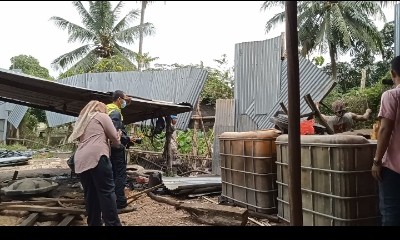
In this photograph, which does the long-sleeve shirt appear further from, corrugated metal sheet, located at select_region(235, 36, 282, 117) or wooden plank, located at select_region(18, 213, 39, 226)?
corrugated metal sheet, located at select_region(235, 36, 282, 117)

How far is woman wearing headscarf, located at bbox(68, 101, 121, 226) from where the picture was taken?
3373 mm

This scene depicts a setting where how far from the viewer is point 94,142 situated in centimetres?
342

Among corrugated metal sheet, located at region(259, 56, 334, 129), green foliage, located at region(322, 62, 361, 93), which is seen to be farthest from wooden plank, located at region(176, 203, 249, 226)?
green foliage, located at region(322, 62, 361, 93)

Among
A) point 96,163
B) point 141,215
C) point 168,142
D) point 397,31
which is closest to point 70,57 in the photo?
point 168,142

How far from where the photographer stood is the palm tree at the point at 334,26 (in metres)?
16.0

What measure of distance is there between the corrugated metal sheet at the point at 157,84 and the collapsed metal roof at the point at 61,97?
1016mm

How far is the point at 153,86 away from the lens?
9.04 metres

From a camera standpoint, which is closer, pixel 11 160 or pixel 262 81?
pixel 262 81

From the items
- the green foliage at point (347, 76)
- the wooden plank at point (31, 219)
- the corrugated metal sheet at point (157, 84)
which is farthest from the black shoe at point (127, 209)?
the green foliage at point (347, 76)

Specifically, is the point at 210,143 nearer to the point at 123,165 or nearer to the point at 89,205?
the point at 123,165

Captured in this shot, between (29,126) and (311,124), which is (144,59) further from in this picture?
(311,124)

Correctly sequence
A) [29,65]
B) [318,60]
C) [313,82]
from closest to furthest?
[313,82], [318,60], [29,65]

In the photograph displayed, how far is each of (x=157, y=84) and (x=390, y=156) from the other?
23.0 ft

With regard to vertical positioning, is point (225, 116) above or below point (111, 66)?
below
